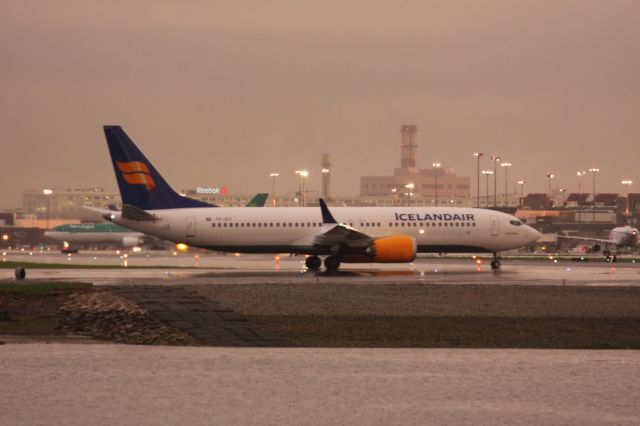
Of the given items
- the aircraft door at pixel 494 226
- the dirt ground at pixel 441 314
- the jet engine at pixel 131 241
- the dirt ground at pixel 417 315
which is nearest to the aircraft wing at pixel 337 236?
the aircraft door at pixel 494 226

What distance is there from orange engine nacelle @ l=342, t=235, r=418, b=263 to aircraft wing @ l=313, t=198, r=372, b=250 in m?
0.64

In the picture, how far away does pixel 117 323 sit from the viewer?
23891 millimetres

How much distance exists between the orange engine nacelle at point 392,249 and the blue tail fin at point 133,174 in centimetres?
1137

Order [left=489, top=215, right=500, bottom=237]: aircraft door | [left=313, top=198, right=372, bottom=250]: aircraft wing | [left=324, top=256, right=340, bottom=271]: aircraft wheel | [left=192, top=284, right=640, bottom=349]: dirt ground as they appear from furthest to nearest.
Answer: [left=489, top=215, right=500, bottom=237]: aircraft door < [left=324, top=256, right=340, bottom=271]: aircraft wheel < [left=313, top=198, right=372, bottom=250]: aircraft wing < [left=192, top=284, right=640, bottom=349]: dirt ground

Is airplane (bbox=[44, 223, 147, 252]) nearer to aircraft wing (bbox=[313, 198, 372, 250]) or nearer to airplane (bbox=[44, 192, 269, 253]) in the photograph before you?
airplane (bbox=[44, 192, 269, 253])

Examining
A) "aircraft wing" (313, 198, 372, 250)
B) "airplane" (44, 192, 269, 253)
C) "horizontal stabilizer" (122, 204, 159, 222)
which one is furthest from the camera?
"airplane" (44, 192, 269, 253)

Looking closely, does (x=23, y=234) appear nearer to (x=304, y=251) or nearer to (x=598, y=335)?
(x=304, y=251)

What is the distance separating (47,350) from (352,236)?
29.9m

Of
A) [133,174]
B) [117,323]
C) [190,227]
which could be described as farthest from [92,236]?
[117,323]

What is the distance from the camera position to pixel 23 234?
166750 millimetres

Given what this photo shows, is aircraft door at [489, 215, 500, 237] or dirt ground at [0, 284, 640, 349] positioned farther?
aircraft door at [489, 215, 500, 237]

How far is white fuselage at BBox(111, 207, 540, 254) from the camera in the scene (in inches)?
1989

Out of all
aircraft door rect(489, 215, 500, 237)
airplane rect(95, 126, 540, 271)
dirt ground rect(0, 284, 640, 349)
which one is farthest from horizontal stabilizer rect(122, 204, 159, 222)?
aircraft door rect(489, 215, 500, 237)

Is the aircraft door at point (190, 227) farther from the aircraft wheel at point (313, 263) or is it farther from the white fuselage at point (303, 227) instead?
the aircraft wheel at point (313, 263)
